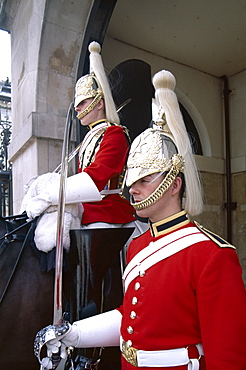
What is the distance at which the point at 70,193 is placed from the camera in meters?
1.63

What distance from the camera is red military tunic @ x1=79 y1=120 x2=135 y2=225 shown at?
1.73 meters

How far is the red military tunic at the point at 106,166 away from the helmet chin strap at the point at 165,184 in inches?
28.5

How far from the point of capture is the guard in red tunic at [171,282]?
818mm

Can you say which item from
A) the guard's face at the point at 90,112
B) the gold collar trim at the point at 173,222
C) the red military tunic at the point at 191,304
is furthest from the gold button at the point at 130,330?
the guard's face at the point at 90,112

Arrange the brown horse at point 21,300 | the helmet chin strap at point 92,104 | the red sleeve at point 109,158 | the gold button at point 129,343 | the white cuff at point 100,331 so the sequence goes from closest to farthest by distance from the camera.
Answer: the gold button at point 129,343
the white cuff at point 100,331
the brown horse at point 21,300
the red sleeve at point 109,158
the helmet chin strap at point 92,104

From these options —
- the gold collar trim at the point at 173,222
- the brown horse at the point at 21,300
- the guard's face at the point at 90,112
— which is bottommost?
the brown horse at the point at 21,300

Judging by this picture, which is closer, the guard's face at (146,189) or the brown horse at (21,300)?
the guard's face at (146,189)

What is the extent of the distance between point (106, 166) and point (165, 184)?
2.57ft

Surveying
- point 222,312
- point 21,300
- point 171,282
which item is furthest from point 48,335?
point 21,300

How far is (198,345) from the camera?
90cm

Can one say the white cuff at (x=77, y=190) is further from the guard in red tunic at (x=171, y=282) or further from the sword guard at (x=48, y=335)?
the sword guard at (x=48, y=335)

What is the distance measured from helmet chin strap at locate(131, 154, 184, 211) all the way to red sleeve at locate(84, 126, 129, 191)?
0.72 m

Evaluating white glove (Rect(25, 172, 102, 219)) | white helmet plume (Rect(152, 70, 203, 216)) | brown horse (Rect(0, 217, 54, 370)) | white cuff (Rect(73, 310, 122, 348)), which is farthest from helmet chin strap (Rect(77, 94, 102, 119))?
white cuff (Rect(73, 310, 122, 348))

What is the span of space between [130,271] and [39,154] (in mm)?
2160
